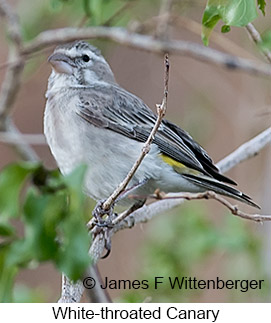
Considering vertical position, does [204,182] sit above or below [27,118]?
below

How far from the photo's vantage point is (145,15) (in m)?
5.14

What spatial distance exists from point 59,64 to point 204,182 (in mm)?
1127

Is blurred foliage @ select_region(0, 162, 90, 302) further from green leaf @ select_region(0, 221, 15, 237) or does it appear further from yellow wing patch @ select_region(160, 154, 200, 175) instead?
yellow wing patch @ select_region(160, 154, 200, 175)

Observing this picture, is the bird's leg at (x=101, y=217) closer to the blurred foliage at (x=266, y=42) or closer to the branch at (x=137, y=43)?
the blurred foliage at (x=266, y=42)

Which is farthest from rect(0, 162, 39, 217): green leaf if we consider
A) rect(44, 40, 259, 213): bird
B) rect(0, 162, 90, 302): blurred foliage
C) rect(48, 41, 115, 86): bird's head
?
rect(48, 41, 115, 86): bird's head

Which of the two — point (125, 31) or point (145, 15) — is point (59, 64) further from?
point (145, 15)

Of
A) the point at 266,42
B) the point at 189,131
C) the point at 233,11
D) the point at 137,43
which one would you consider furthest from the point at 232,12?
the point at 189,131

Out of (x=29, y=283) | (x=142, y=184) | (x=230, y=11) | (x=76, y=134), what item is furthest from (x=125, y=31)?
(x=29, y=283)

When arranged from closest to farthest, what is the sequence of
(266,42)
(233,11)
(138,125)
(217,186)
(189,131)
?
→ 1. (233,11)
2. (266,42)
3. (217,186)
4. (138,125)
5. (189,131)

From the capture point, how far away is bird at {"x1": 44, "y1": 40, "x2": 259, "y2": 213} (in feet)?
12.1

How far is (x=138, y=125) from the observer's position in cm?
389

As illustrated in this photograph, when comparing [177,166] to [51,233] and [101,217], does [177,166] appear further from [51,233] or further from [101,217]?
[51,233]

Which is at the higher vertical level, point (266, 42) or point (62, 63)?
point (62, 63)

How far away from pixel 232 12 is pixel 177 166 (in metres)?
1.44
